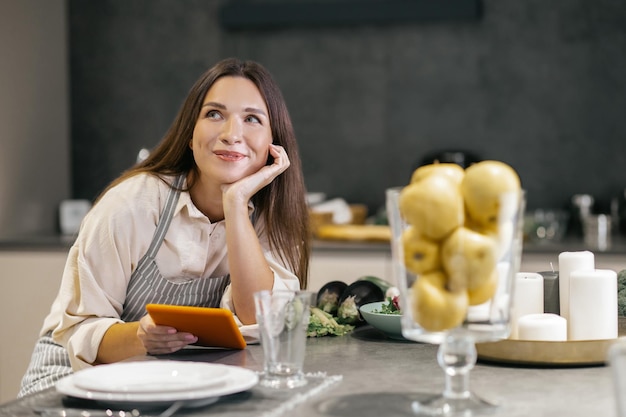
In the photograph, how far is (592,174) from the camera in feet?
14.0

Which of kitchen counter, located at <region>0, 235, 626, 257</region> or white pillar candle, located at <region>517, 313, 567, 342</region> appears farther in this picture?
kitchen counter, located at <region>0, 235, 626, 257</region>

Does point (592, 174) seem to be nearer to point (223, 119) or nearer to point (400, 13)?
point (400, 13)

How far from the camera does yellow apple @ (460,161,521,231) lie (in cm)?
124

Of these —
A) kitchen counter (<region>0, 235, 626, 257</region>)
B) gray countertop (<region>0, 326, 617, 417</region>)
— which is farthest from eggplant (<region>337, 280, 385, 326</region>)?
kitchen counter (<region>0, 235, 626, 257</region>)

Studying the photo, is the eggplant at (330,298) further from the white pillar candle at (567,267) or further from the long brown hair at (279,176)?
the white pillar candle at (567,267)

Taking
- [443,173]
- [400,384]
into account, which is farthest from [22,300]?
[443,173]

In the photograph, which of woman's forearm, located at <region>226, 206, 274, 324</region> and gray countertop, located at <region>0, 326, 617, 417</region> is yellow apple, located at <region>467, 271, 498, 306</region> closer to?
gray countertop, located at <region>0, 326, 617, 417</region>

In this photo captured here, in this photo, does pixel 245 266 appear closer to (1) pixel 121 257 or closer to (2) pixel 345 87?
(1) pixel 121 257

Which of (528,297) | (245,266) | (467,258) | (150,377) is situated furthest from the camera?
(245,266)

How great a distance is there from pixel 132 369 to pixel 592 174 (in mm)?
3205

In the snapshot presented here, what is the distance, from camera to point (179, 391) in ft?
4.31

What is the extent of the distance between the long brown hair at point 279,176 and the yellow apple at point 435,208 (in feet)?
3.70

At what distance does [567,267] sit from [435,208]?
0.60m

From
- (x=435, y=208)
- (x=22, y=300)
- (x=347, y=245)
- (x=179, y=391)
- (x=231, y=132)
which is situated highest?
(x=231, y=132)
